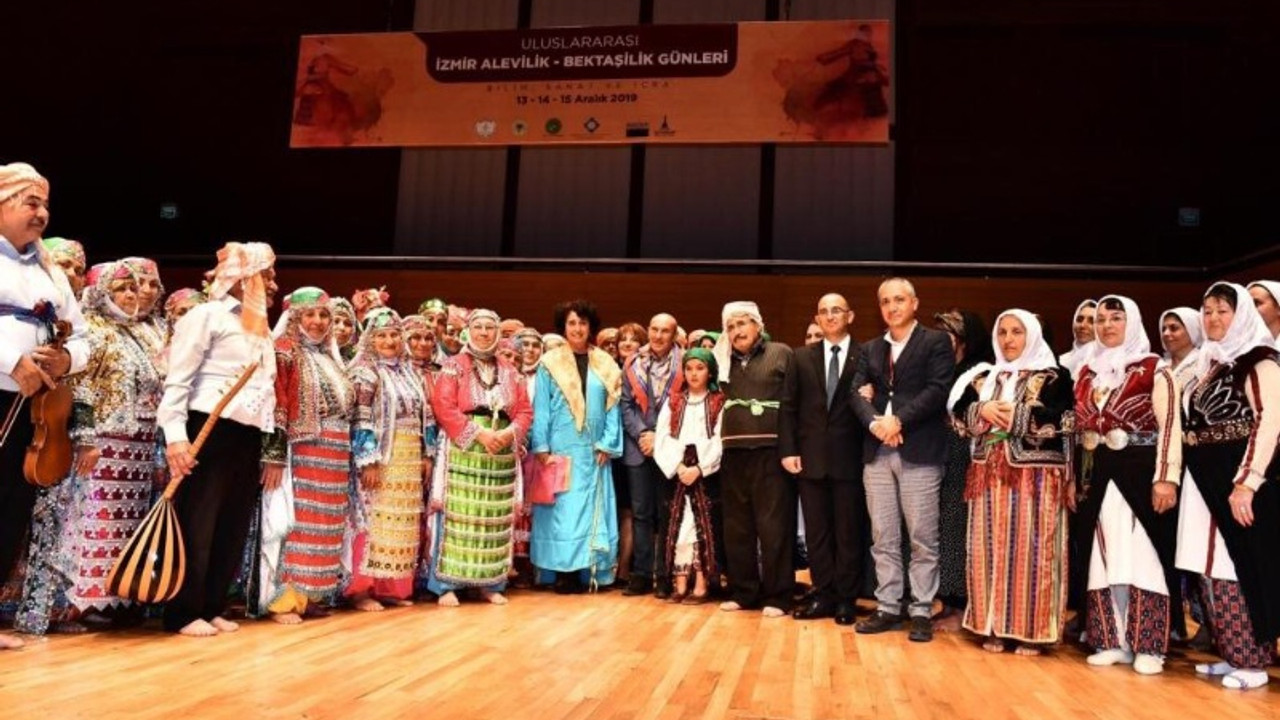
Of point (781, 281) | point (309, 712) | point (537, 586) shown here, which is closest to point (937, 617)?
point (537, 586)

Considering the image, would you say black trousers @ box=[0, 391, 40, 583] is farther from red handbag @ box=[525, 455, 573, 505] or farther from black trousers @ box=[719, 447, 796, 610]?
black trousers @ box=[719, 447, 796, 610]

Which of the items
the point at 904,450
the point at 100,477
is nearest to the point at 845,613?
the point at 904,450

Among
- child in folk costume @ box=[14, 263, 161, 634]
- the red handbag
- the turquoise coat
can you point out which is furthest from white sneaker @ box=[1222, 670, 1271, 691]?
child in folk costume @ box=[14, 263, 161, 634]

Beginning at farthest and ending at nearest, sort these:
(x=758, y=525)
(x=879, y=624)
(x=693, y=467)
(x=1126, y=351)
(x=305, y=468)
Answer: (x=693, y=467) < (x=758, y=525) < (x=879, y=624) < (x=305, y=468) < (x=1126, y=351)

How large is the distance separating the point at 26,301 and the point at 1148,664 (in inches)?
150

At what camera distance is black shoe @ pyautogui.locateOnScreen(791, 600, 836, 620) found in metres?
3.71

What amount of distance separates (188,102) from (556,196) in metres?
3.98

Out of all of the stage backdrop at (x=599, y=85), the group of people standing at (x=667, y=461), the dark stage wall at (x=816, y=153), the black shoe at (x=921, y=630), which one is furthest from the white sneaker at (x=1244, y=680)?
the dark stage wall at (x=816, y=153)

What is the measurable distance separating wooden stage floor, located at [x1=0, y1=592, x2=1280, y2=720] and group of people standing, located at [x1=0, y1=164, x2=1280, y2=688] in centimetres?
25

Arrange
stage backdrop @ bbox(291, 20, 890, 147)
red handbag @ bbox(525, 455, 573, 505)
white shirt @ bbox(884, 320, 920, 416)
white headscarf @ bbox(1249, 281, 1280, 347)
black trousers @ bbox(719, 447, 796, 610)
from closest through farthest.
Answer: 1. white headscarf @ bbox(1249, 281, 1280, 347)
2. white shirt @ bbox(884, 320, 920, 416)
3. black trousers @ bbox(719, 447, 796, 610)
4. red handbag @ bbox(525, 455, 573, 505)
5. stage backdrop @ bbox(291, 20, 890, 147)

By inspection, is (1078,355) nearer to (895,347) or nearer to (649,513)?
(895,347)

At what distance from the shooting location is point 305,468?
3330 millimetres

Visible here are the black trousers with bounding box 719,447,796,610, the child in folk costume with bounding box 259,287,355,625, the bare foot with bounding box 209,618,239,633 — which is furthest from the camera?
the black trousers with bounding box 719,447,796,610

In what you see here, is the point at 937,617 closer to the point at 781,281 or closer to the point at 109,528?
the point at 109,528
